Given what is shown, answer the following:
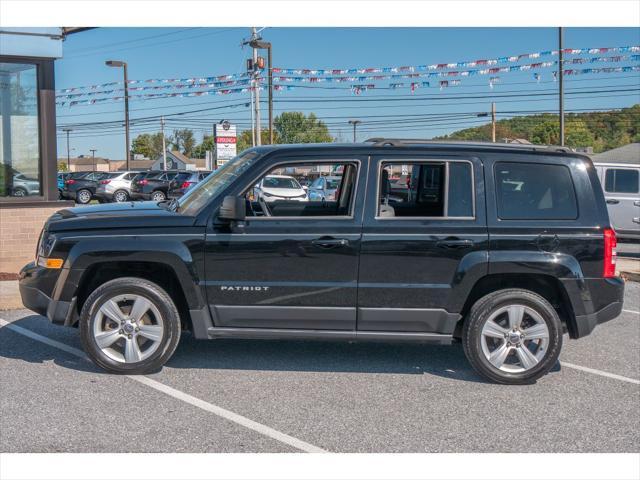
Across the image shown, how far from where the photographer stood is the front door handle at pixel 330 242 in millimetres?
5656

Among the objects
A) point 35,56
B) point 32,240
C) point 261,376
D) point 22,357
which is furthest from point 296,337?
point 35,56

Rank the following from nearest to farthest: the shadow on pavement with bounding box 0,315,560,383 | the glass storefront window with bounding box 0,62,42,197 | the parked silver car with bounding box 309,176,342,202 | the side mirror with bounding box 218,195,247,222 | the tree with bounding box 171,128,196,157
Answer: the side mirror with bounding box 218,195,247,222 < the shadow on pavement with bounding box 0,315,560,383 < the parked silver car with bounding box 309,176,342,202 < the glass storefront window with bounding box 0,62,42,197 < the tree with bounding box 171,128,196,157

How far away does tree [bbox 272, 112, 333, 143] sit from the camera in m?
74.9

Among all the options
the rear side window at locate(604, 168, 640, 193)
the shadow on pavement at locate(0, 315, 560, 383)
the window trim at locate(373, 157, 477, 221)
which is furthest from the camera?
the rear side window at locate(604, 168, 640, 193)

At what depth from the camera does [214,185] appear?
6051 mm

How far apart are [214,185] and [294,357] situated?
5.56 ft

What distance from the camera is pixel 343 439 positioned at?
448 centimetres

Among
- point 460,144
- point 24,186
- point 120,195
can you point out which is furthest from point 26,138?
point 120,195

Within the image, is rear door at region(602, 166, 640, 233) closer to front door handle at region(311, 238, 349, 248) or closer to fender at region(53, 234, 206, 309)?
front door handle at region(311, 238, 349, 248)

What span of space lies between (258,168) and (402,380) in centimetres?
207

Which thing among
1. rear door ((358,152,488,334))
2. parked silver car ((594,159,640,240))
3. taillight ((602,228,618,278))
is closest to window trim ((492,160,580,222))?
rear door ((358,152,488,334))

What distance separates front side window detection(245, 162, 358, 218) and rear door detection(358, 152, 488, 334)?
0.32 metres

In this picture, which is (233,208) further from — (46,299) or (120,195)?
(120,195)

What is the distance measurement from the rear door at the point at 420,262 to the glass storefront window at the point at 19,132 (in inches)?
304
